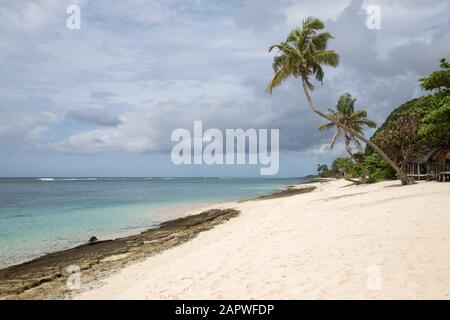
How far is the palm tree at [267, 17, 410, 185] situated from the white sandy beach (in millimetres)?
12800

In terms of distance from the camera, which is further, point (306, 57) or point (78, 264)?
point (306, 57)

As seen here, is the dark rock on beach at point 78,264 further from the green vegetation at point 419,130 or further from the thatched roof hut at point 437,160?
the thatched roof hut at point 437,160

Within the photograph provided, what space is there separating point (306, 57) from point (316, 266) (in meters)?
18.2

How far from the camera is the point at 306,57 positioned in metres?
22.8

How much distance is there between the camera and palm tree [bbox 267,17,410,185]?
22.3 m

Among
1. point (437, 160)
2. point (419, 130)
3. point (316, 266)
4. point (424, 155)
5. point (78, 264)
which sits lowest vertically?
point (78, 264)

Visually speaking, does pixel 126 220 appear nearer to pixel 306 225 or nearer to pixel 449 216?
pixel 306 225

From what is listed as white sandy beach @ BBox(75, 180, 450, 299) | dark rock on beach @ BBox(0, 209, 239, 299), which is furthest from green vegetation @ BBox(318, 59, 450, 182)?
dark rock on beach @ BBox(0, 209, 239, 299)

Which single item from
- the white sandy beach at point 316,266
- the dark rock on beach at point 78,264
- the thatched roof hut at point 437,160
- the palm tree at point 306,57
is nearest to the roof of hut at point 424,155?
the thatched roof hut at point 437,160

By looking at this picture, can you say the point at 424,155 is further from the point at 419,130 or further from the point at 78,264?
the point at 78,264

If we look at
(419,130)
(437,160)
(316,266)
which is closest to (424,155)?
(437,160)

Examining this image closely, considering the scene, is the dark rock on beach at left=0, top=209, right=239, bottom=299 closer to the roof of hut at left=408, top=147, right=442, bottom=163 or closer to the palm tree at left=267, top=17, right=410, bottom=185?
the palm tree at left=267, top=17, right=410, bottom=185
